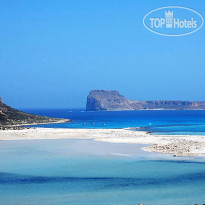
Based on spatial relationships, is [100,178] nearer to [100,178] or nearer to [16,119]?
[100,178]

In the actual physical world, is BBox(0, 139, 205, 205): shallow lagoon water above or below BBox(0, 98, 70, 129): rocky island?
below

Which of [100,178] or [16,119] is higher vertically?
[16,119]

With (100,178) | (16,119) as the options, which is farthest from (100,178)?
(16,119)

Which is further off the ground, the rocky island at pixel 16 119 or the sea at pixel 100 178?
the rocky island at pixel 16 119

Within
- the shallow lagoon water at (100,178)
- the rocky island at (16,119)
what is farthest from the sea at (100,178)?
the rocky island at (16,119)

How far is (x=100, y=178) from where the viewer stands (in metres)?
23.2

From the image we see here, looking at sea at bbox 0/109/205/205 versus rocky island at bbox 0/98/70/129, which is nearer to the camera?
sea at bbox 0/109/205/205

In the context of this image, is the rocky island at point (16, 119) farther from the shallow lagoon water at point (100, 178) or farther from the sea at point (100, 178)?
the shallow lagoon water at point (100, 178)

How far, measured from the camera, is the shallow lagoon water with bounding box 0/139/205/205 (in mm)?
18859

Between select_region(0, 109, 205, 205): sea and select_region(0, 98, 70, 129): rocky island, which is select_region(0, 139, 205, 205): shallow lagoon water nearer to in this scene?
select_region(0, 109, 205, 205): sea

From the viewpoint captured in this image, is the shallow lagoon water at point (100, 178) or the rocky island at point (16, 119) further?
the rocky island at point (16, 119)

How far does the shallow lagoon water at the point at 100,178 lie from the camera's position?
742 inches

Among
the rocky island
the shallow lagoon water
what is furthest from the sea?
the rocky island

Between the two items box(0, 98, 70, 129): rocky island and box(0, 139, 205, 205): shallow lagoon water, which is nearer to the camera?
box(0, 139, 205, 205): shallow lagoon water
